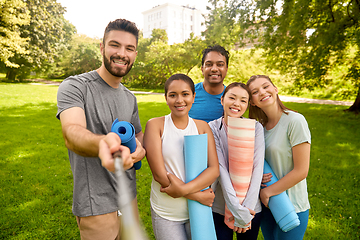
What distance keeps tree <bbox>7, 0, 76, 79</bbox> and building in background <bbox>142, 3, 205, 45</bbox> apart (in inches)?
1699

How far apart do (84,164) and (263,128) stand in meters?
1.68

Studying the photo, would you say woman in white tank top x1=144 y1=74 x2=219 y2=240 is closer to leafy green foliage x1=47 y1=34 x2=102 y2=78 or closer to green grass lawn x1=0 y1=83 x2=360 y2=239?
A: green grass lawn x1=0 y1=83 x2=360 y2=239

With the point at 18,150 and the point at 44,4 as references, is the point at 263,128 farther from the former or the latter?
the point at 44,4

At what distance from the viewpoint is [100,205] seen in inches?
75.2

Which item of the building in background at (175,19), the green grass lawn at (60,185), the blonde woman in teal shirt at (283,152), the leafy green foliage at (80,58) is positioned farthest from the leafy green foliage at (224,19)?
→ the building in background at (175,19)

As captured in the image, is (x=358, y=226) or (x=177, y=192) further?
(x=358, y=226)

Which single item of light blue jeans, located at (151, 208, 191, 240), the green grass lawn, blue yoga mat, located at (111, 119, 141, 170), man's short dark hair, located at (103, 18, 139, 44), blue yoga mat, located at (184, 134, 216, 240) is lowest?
the green grass lawn

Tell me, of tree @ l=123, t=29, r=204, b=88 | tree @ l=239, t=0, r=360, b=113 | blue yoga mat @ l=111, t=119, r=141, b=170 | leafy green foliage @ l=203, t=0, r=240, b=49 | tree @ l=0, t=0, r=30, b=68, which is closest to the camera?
blue yoga mat @ l=111, t=119, r=141, b=170

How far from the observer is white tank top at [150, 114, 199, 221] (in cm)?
184

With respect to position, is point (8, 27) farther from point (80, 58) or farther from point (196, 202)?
point (196, 202)

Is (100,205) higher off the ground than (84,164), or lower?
lower

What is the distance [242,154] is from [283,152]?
42 centimetres

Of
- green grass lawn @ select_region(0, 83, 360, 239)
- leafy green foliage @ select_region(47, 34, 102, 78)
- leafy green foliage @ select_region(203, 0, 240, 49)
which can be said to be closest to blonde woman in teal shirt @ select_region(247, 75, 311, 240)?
green grass lawn @ select_region(0, 83, 360, 239)

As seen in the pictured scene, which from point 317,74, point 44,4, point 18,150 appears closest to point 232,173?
point 18,150
